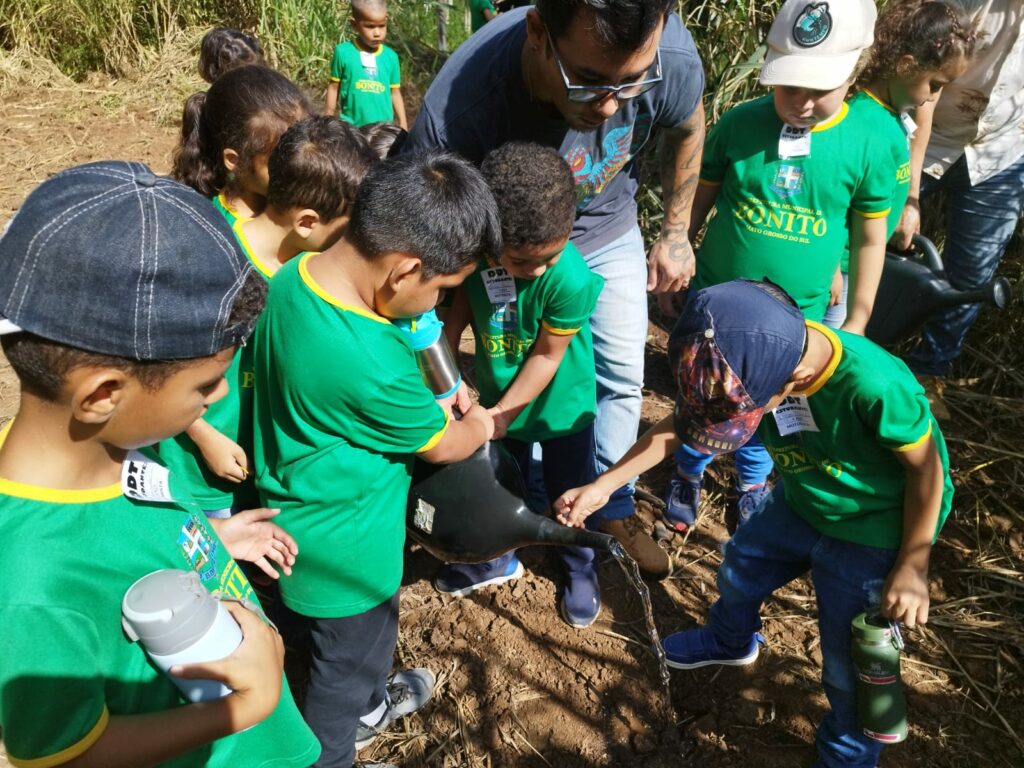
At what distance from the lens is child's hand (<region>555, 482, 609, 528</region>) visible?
2076 millimetres

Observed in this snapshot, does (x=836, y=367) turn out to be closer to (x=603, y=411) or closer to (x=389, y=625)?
(x=603, y=411)

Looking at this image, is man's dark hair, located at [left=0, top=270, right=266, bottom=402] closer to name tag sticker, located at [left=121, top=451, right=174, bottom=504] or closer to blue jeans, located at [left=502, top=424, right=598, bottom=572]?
name tag sticker, located at [left=121, top=451, right=174, bottom=504]

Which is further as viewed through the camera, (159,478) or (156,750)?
(159,478)

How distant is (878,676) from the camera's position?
1.82 m

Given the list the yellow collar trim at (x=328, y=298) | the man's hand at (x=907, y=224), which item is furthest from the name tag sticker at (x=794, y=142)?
the yellow collar trim at (x=328, y=298)

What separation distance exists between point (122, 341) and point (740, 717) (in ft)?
7.11

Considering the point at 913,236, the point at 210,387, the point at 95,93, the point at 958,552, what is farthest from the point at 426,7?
the point at 210,387

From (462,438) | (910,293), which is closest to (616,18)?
(462,438)

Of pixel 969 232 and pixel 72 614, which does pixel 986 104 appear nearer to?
pixel 969 232

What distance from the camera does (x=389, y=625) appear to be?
1.95m

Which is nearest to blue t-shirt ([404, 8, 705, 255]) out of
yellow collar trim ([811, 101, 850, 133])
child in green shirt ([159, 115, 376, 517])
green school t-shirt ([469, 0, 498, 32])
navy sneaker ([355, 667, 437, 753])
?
child in green shirt ([159, 115, 376, 517])

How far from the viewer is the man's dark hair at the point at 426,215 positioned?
1.57 meters

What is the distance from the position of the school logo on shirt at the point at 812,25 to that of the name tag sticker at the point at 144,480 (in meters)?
2.21

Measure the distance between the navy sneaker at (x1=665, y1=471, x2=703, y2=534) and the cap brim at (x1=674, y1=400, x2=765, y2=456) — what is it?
1343 millimetres
